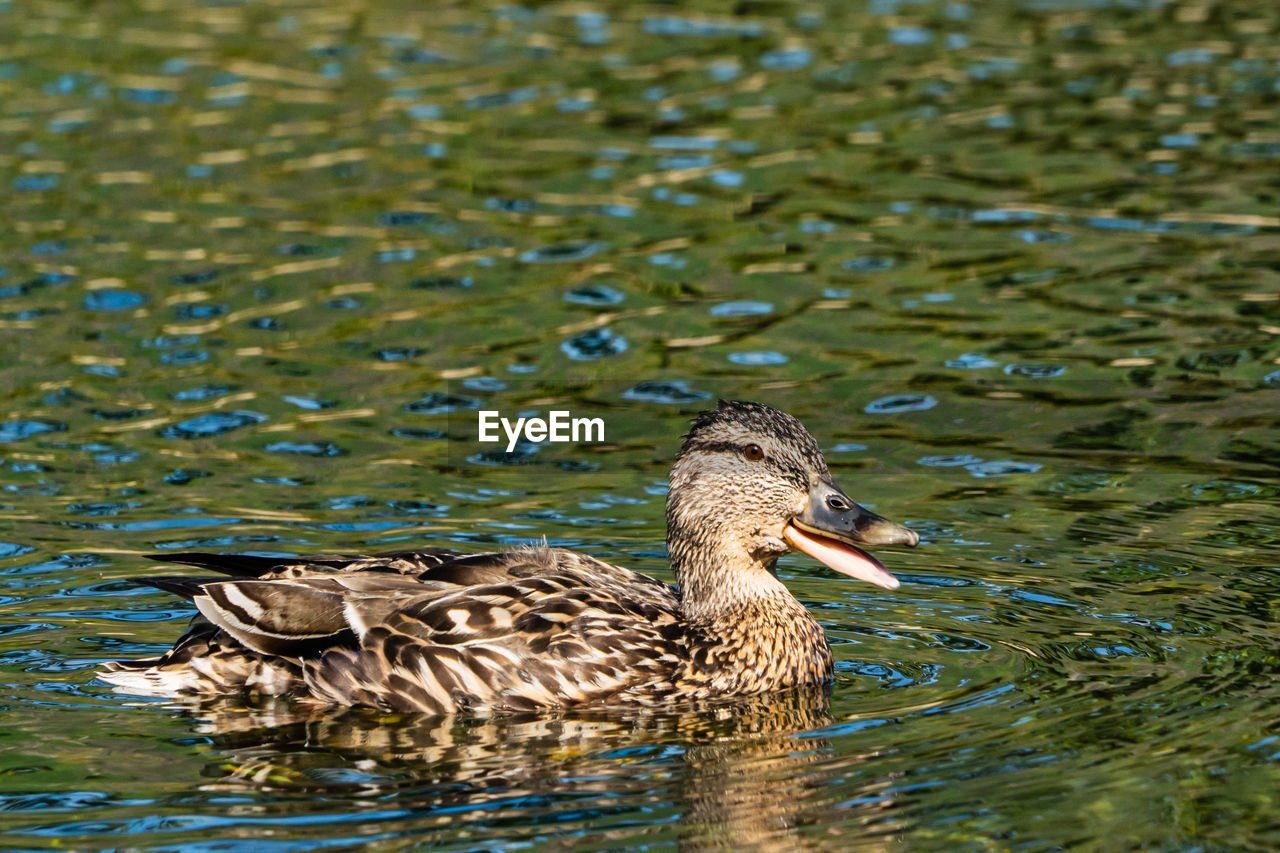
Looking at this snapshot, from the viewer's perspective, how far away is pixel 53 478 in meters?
13.2

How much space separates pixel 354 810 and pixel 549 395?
685cm

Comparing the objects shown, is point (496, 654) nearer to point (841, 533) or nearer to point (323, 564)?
point (323, 564)

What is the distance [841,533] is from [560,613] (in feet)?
4.68

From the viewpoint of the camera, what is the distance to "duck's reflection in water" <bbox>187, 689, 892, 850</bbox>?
25.9 feet

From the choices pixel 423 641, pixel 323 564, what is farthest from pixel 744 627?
pixel 323 564

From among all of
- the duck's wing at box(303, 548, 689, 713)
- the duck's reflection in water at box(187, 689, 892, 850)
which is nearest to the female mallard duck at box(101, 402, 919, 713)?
the duck's wing at box(303, 548, 689, 713)

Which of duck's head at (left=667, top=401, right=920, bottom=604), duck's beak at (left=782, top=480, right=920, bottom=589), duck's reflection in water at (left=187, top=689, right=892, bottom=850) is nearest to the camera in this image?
duck's reflection in water at (left=187, top=689, right=892, bottom=850)

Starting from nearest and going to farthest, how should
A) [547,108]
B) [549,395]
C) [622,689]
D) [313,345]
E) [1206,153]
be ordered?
[622,689] → [549,395] → [313,345] → [1206,153] → [547,108]

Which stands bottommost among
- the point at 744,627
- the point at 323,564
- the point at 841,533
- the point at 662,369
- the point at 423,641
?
the point at 662,369

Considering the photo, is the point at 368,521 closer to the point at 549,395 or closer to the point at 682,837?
the point at 549,395

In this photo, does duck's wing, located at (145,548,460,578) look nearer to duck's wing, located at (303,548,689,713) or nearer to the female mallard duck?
the female mallard duck

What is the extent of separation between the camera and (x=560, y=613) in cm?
962

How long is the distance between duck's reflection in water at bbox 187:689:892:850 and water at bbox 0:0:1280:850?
0.03 metres

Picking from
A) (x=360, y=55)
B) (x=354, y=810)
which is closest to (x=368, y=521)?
(x=354, y=810)
